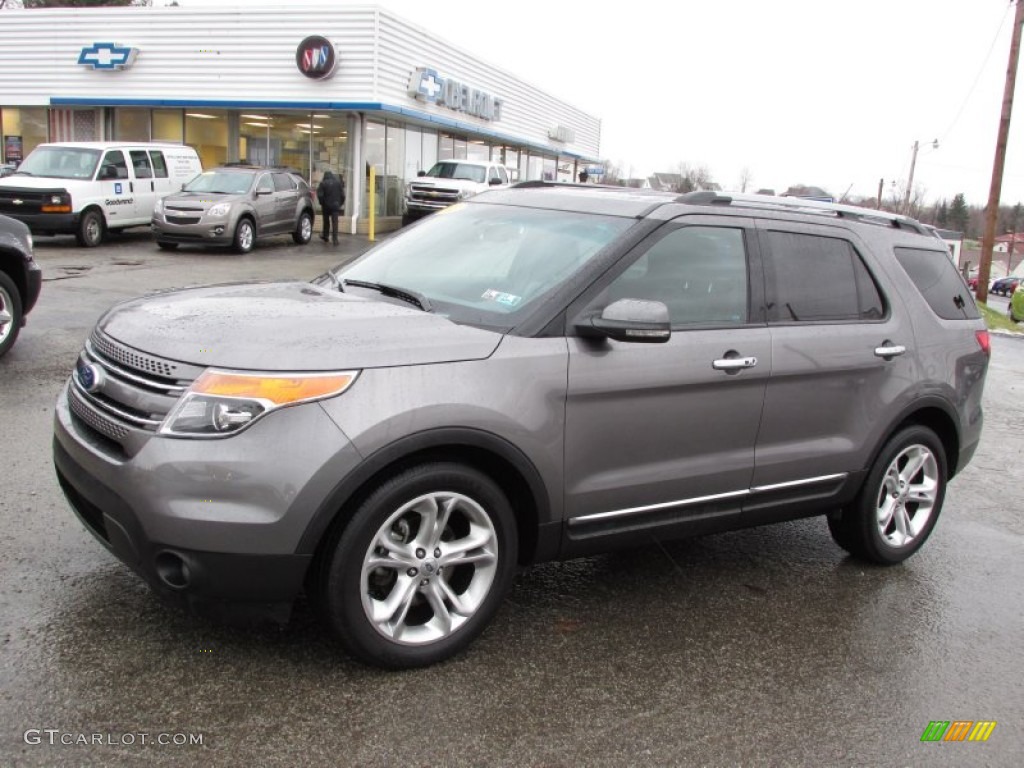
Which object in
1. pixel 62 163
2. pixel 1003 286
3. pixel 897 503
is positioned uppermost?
pixel 62 163

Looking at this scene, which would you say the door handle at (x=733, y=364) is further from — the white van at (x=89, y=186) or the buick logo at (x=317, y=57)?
→ the buick logo at (x=317, y=57)

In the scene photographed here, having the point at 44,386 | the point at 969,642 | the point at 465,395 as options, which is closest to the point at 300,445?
the point at 465,395

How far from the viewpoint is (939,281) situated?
494 centimetres

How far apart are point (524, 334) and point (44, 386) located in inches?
201

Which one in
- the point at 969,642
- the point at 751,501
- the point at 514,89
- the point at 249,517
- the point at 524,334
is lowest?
the point at 969,642

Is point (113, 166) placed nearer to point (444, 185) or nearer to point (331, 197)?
point (331, 197)

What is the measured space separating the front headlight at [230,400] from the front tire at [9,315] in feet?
18.5

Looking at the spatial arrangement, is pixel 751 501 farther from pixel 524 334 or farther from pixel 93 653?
pixel 93 653

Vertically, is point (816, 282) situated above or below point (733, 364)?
above

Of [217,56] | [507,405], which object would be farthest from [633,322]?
[217,56]

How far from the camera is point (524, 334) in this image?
3410mm

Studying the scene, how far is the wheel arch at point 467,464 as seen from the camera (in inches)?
116

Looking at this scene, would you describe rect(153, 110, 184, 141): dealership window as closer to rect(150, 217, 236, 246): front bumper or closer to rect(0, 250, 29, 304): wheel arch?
rect(150, 217, 236, 246): front bumper

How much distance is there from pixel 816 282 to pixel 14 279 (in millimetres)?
6685
